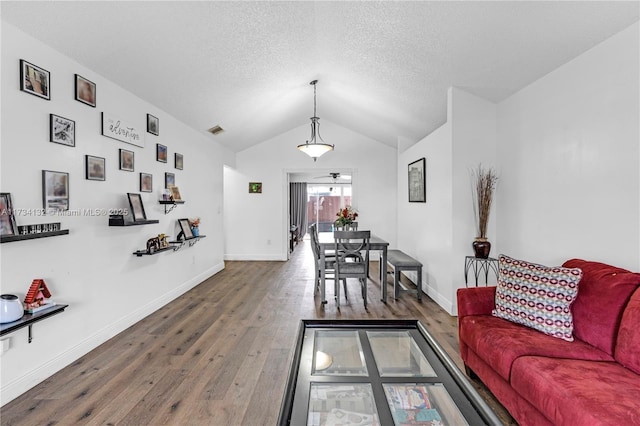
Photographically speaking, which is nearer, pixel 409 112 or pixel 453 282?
pixel 453 282

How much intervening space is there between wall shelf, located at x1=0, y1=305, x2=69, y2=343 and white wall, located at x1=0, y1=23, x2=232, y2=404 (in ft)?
0.54

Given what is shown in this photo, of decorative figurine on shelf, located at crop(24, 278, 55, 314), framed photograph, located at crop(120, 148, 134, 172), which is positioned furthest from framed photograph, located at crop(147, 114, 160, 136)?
decorative figurine on shelf, located at crop(24, 278, 55, 314)

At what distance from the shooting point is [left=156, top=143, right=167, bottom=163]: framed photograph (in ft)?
12.8

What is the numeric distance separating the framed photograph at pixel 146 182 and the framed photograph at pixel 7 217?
1.51 meters

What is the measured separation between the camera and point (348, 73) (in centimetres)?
411

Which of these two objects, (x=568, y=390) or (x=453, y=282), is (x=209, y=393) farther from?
(x=453, y=282)

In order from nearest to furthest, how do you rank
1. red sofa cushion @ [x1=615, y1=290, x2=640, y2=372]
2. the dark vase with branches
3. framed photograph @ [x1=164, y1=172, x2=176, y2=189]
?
red sofa cushion @ [x1=615, y1=290, x2=640, y2=372]
the dark vase with branches
framed photograph @ [x1=164, y1=172, x2=176, y2=189]

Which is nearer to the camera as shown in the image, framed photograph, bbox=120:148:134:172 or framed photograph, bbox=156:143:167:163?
framed photograph, bbox=120:148:134:172

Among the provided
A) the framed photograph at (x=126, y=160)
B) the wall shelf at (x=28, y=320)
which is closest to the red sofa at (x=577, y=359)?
the wall shelf at (x=28, y=320)

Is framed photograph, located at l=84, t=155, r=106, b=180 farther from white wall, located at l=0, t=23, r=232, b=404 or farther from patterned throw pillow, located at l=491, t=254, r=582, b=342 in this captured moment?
patterned throw pillow, located at l=491, t=254, r=582, b=342

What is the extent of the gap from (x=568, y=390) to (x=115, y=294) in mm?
3476

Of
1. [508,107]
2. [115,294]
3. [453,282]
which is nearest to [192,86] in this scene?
[115,294]

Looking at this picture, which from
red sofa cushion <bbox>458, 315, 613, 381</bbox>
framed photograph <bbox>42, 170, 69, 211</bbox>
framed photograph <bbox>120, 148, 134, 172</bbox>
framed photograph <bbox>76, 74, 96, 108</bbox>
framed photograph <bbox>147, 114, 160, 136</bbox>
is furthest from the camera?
framed photograph <bbox>147, 114, 160, 136</bbox>

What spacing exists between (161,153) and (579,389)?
4.28 metres
